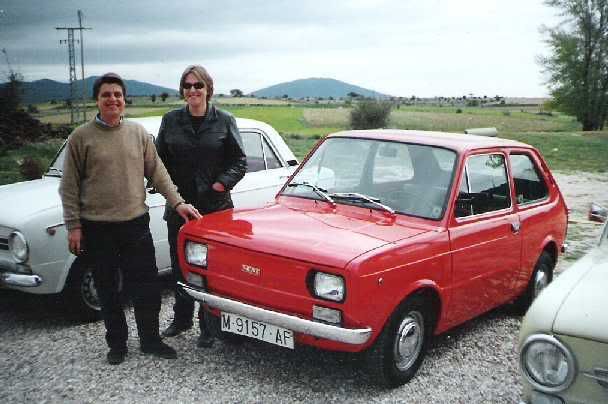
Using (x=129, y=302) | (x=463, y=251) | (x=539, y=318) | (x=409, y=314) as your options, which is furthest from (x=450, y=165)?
(x=129, y=302)

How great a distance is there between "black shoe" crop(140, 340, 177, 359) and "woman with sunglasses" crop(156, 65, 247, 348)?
0.28 meters

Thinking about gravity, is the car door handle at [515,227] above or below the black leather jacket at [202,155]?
below

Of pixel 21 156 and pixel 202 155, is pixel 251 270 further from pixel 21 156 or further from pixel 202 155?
pixel 21 156

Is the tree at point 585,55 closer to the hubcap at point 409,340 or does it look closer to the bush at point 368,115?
the bush at point 368,115

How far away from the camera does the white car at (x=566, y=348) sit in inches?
105

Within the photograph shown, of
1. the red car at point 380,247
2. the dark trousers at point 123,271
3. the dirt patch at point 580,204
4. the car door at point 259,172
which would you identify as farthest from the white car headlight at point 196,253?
the dirt patch at point 580,204

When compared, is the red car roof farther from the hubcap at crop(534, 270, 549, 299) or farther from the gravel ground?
the gravel ground

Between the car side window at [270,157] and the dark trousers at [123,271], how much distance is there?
270 cm

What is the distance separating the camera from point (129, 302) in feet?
20.4

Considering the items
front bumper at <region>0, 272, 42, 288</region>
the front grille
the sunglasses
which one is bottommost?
front bumper at <region>0, 272, 42, 288</region>

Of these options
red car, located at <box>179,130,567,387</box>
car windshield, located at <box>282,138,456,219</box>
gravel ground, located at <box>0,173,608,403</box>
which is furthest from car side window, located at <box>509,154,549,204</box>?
gravel ground, located at <box>0,173,608,403</box>

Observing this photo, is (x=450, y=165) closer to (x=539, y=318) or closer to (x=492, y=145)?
(x=492, y=145)

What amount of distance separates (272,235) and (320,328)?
0.74 meters

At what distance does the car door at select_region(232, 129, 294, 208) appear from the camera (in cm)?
667
